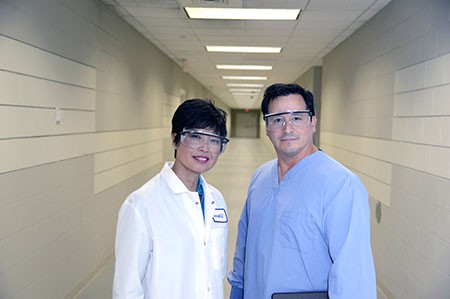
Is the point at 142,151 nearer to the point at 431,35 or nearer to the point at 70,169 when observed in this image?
the point at 70,169

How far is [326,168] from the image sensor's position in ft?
5.55

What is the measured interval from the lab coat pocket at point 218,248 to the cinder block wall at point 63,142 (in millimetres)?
1491

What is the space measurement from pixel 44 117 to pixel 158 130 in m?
4.31

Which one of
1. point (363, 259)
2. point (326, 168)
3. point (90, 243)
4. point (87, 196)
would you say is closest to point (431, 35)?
point (326, 168)

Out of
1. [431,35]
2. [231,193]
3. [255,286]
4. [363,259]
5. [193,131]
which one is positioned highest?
[431,35]

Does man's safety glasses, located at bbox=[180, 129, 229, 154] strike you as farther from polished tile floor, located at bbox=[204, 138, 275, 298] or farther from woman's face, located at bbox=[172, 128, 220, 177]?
polished tile floor, located at bbox=[204, 138, 275, 298]

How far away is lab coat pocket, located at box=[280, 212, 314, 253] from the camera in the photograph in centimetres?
162

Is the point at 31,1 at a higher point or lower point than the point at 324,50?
lower

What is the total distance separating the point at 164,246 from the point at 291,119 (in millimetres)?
749

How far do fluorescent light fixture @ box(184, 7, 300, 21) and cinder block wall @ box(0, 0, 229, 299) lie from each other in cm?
96

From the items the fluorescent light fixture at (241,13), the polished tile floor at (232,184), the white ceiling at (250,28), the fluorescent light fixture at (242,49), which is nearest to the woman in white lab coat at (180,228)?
the polished tile floor at (232,184)

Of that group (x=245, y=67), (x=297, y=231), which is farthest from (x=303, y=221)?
(x=245, y=67)

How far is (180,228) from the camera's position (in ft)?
5.02

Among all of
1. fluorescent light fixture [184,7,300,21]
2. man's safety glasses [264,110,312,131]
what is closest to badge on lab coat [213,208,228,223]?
man's safety glasses [264,110,312,131]
